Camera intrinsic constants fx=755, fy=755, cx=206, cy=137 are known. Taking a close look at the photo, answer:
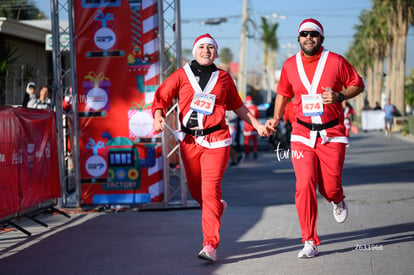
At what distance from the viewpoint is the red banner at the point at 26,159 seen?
852 cm

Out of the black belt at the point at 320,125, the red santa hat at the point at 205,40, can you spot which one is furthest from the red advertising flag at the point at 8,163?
the black belt at the point at 320,125

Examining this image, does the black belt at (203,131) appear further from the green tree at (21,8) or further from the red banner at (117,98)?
the green tree at (21,8)

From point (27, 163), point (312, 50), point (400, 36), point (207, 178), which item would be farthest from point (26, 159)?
point (400, 36)

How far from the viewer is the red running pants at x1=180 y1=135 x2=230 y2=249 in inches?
281

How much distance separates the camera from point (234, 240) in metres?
8.42

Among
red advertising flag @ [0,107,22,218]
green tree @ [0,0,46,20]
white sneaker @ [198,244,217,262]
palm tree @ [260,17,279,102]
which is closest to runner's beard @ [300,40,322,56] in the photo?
white sneaker @ [198,244,217,262]

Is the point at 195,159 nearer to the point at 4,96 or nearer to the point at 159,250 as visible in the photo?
the point at 159,250

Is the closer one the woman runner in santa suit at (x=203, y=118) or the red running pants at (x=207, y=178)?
the red running pants at (x=207, y=178)

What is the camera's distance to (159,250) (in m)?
7.88

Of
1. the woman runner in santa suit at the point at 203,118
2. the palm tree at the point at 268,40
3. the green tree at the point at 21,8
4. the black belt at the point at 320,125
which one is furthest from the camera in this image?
the palm tree at the point at 268,40

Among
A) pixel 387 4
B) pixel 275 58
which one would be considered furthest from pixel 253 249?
pixel 275 58

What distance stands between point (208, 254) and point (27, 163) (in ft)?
10.9

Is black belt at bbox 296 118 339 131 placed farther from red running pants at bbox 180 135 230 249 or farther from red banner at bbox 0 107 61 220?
red banner at bbox 0 107 61 220

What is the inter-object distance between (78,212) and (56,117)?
1.48 m
